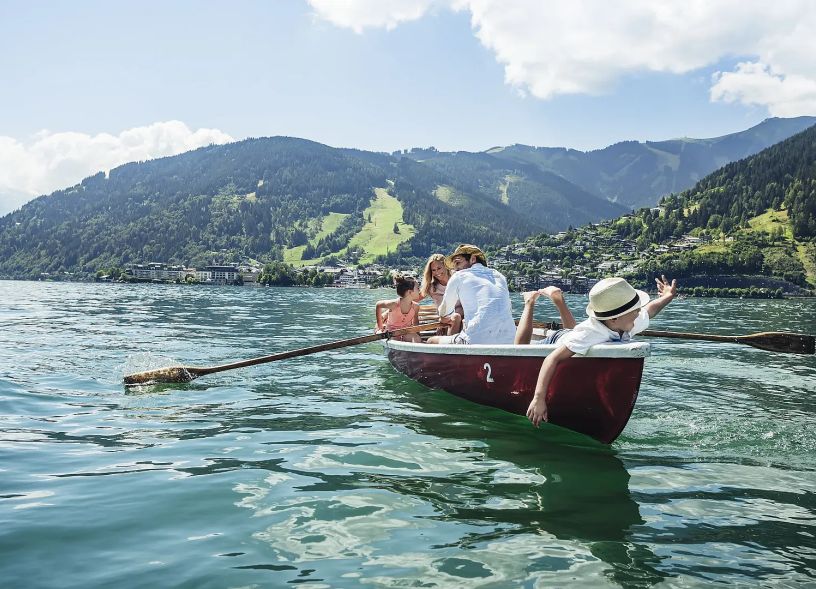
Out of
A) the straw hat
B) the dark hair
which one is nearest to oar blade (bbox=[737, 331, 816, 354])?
the straw hat

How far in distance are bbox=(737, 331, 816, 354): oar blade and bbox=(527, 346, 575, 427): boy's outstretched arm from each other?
13.5ft

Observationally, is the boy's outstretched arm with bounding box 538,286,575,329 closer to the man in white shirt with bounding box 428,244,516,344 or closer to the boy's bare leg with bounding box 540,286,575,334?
the boy's bare leg with bounding box 540,286,575,334

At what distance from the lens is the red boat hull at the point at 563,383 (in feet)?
24.0

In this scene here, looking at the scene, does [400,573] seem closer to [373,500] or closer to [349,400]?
[373,500]

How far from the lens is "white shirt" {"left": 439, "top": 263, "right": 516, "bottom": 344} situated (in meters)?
10.3

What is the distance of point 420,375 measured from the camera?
497 inches

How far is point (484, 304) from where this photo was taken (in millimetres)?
10352

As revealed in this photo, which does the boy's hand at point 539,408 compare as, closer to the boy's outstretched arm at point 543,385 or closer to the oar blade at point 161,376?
the boy's outstretched arm at point 543,385

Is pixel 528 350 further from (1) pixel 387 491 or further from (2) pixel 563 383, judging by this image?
(1) pixel 387 491

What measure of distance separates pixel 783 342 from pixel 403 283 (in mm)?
7143

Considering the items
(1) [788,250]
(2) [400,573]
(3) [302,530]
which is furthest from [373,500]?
(1) [788,250]

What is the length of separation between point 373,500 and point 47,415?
6.51 metres

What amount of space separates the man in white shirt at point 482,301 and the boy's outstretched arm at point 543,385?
2.71 metres

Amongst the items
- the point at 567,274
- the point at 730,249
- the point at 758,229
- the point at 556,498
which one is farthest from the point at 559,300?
the point at 758,229
